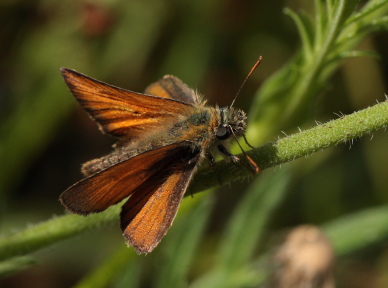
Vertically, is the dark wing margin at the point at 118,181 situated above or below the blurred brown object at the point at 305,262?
above

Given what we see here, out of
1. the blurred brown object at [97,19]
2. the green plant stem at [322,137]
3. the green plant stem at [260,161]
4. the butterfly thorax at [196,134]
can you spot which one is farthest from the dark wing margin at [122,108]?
the blurred brown object at [97,19]

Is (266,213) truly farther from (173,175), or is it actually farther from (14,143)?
(14,143)

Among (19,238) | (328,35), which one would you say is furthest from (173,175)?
(328,35)

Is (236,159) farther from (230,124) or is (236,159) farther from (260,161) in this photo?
(230,124)

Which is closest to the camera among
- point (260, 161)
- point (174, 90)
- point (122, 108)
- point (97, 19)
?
point (260, 161)

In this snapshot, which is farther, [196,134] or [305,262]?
[305,262]

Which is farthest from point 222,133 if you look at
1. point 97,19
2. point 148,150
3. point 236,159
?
point 97,19

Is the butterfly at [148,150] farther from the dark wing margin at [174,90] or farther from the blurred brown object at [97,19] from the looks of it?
the blurred brown object at [97,19]

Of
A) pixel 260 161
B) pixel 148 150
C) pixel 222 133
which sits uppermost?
pixel 148 150
